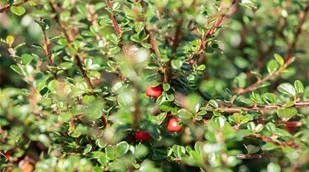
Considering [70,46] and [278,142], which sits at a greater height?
[70,46]

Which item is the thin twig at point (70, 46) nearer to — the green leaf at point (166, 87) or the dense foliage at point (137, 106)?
the dense foliage at point (137, 106)

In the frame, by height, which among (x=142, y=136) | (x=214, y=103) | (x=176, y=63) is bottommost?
(x=142, y=136)

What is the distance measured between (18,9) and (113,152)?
1.73 feet

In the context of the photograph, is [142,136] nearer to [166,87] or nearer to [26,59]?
[166,87]

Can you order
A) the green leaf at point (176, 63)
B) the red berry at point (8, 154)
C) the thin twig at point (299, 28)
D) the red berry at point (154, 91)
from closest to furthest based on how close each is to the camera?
the green leaf at point (176, 63) → the red berry at point (154, 91) → the red berry at point (8, 154) → the thin twig at point (299, 28)

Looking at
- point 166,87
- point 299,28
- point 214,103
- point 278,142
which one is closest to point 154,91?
point 166,87

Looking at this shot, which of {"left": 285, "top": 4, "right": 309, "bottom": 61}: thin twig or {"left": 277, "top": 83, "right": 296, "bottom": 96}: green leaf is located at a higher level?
{"left": 277, "top": 83, "right": 296, "bottom": 96}: green leaf

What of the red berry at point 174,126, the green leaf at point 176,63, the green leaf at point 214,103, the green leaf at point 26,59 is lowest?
the red berry at point 174,126

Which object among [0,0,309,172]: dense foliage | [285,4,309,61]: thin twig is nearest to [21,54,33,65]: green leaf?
[0,0,309,172]: dense foliage

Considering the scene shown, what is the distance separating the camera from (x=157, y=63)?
1477mm

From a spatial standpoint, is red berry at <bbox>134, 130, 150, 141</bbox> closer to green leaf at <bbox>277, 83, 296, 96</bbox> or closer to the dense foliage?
the dense foliage

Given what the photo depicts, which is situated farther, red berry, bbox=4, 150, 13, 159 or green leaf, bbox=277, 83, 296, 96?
red berry, bbox=4, 150, 13, 159

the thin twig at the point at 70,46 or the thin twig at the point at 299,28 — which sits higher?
the thin twig at the point at 70,46

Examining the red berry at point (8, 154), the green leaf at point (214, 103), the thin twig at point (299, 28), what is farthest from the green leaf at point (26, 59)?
the thin twig at point (299, 28)
